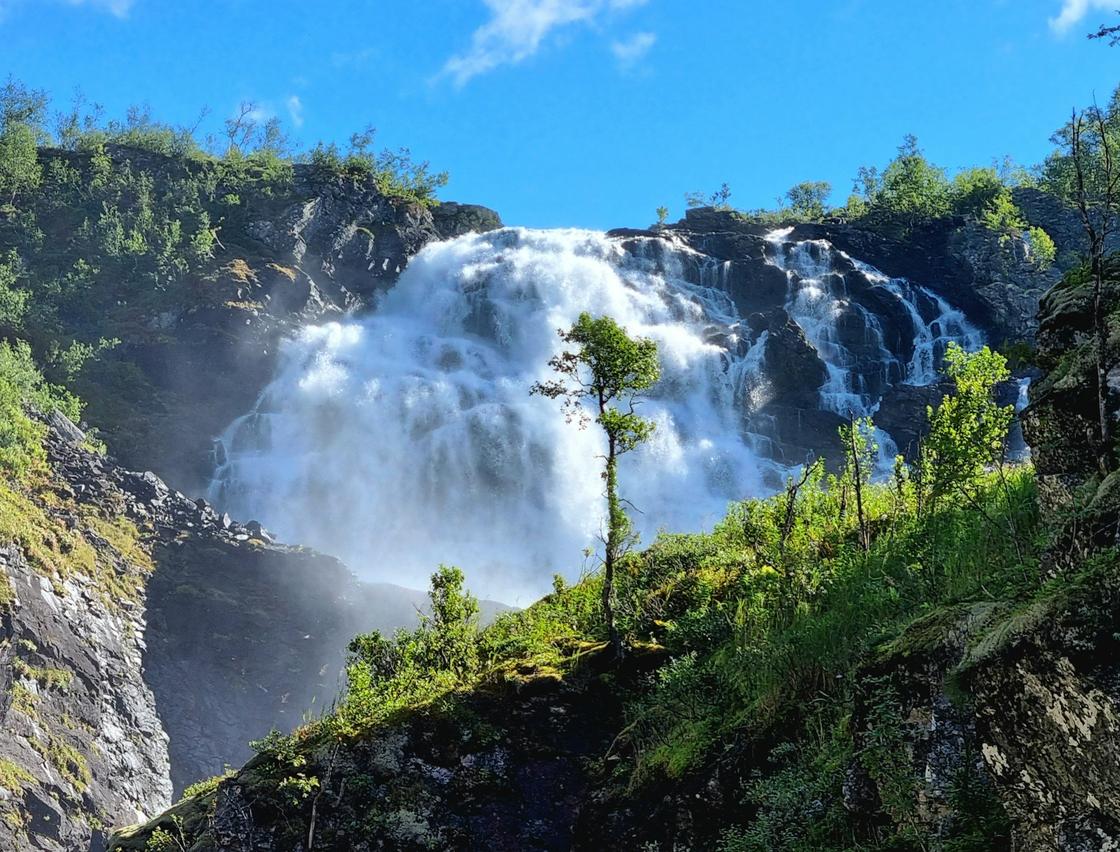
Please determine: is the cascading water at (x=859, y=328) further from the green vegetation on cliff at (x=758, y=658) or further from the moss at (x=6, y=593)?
the moss at (x=6, y=593)

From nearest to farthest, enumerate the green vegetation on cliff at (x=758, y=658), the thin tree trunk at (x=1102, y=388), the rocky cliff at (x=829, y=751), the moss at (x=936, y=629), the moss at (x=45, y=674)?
the rocky cliff at (x=829, y=751) < the moss at (x=936, y=629) < the green vegetation on cliff at (x=758, y=658) < the thin tree trunk at (x=1102, y=388) < the moss at (x=45, y=674)

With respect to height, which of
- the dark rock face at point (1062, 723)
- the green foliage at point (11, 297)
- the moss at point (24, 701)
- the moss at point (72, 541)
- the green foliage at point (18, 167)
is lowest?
the dark rock face at point (1062, 723)

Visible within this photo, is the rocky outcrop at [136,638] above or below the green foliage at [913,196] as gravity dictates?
below

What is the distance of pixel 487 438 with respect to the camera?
163 ft

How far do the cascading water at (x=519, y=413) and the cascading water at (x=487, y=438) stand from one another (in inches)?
4.9

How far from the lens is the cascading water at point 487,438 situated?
46.0 meters

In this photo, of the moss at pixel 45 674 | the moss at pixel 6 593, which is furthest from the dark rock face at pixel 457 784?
the moss at pixel 6 593

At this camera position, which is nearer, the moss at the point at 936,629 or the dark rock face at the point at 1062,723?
the dark rock face at the point at 1062,723

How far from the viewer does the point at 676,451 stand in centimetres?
4828

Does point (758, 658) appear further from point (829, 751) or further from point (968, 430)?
point (968, 430)

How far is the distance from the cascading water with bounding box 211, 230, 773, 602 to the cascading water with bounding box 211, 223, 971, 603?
0.12 meters

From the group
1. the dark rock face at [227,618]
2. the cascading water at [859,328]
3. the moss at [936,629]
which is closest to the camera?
the moss at [936,629]

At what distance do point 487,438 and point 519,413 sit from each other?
293cm

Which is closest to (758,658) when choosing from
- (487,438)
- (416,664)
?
(416,664)
